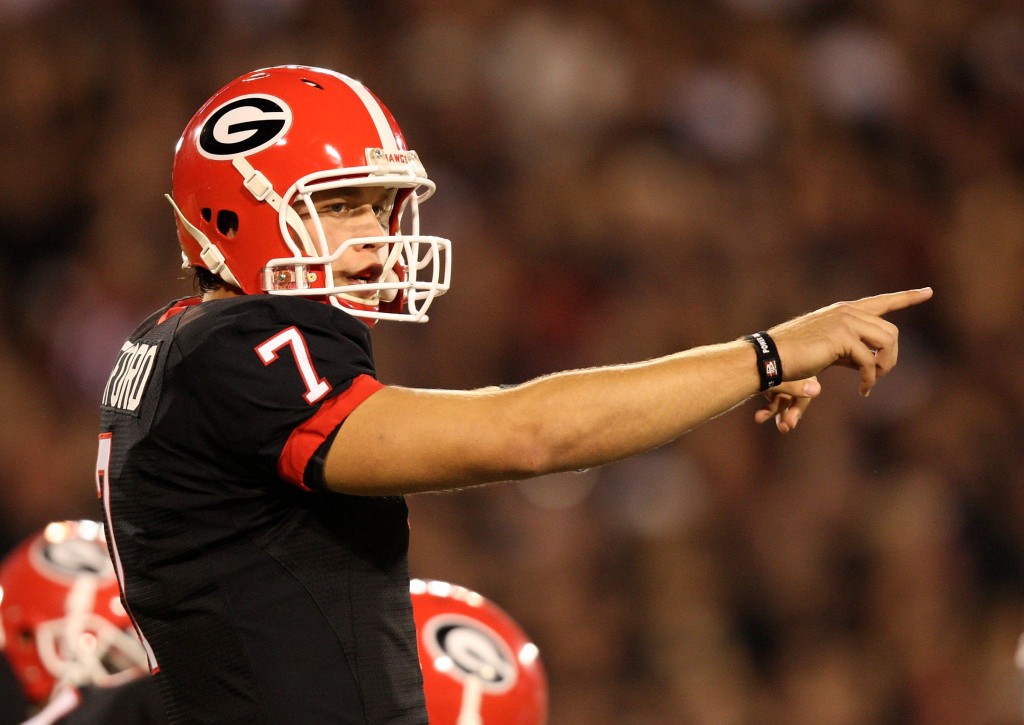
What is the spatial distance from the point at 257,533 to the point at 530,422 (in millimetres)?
420

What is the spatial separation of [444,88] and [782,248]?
157 centimetres

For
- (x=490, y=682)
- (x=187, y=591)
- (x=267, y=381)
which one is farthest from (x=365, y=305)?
(x=490, y=682)

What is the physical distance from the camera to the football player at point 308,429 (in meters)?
1.73

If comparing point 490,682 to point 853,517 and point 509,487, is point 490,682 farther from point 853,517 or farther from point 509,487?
point 853,517

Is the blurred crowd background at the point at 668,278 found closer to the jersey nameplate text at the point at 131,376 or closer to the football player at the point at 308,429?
the jersey nameplate text at the point at 131,376

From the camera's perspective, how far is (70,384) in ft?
16.6

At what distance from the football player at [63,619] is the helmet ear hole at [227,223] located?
54.6 inches

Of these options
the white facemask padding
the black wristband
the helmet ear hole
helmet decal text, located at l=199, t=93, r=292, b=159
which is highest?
helmet decal text, located at l=199, t=93, r=292, b=159

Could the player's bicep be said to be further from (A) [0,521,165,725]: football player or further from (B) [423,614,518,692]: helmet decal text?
(A) [0,521,165,725]: football player

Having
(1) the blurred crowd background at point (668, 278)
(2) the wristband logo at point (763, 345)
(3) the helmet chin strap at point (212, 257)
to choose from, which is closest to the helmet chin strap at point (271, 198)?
(3) the helmet chin strap at point (212, 257)

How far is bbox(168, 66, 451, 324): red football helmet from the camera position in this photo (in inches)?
79.1

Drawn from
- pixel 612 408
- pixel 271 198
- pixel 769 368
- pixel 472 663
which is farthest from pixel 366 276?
pixel 472 663

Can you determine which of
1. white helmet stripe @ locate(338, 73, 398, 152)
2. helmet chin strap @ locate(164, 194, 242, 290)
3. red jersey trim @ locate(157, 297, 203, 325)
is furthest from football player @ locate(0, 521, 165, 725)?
→ white helmet stripe @ locate(338, 73, 398, 152)

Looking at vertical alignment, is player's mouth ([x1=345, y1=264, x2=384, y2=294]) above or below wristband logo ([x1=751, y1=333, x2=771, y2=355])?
above
